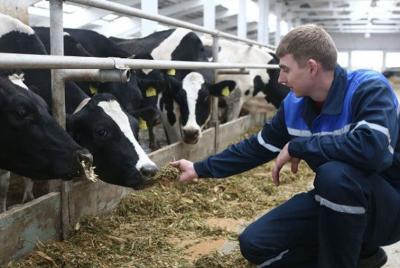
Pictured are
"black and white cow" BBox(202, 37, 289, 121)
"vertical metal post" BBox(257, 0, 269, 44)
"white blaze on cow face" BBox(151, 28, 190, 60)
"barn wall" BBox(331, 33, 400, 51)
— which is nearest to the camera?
"white blaze on cow face" BBox(151, 28, 190, 60)

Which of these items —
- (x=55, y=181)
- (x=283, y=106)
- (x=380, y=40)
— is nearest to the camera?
(x=283, y=106)

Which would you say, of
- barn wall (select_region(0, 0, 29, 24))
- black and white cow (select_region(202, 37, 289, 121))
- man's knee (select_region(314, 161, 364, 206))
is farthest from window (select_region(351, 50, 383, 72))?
man's knee (select_region(314, 161, 364, 206))

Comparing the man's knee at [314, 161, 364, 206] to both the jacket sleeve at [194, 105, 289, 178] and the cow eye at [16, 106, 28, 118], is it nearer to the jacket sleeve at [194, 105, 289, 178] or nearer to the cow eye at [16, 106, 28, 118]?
the jacket sleeve at [194, 105, 289, 178]

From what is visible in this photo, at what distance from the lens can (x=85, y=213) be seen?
3023 millimetres

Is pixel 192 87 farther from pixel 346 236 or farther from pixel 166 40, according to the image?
pixel 346 236

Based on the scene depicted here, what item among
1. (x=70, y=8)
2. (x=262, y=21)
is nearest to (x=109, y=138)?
(x=70, y=8)

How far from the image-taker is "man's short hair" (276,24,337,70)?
2244 millimetres

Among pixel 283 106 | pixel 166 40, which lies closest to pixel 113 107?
pixel 283 106

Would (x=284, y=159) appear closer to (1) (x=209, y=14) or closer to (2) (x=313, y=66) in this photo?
(2) (x=313, y=66)

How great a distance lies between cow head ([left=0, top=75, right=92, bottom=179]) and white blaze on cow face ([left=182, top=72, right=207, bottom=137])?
2193 mm

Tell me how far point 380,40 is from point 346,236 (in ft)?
103

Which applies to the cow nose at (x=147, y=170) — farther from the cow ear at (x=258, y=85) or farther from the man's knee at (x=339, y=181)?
the cow ear at (x=258, y=85)

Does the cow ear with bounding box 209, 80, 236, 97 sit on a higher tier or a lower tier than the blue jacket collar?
lower

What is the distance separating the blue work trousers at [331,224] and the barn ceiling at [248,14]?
4830 mm
